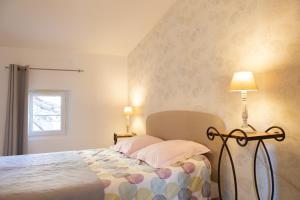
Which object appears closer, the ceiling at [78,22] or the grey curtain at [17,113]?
the ceiling at [78,22]

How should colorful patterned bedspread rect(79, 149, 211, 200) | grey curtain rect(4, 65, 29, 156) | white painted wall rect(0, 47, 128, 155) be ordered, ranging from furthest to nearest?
white painted wall rect(0, 47, 128, 155) → grey curtain rect(4, 65, 29, 156) → colorful patterned bedspread rect(79, 149, 211, 200)

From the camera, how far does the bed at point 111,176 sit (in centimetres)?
170

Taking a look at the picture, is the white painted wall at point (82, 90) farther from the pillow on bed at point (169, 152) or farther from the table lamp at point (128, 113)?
the pillow on bed at point (169, 152)

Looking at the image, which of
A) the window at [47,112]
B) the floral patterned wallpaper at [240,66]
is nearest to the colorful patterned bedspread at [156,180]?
the floral patterned wallpaper at [240,66]

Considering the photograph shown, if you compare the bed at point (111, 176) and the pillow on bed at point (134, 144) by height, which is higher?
the pillow on bed at point (134, 144)

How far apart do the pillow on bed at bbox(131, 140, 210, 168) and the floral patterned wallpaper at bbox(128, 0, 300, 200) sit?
345 mm

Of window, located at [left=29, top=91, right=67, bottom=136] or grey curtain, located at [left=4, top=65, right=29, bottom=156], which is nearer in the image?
grey curtain, located at [left=4, top=65, right=29, bottom=156]

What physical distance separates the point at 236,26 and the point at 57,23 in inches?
99.3

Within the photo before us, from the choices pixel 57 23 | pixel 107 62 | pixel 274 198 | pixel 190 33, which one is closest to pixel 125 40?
pixel 107 62

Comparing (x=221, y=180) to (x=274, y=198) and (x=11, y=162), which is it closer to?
(x=274, y=198)

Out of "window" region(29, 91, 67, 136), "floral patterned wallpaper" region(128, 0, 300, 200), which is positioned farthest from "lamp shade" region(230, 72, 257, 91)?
"window" region(29, 91, 67, 136)

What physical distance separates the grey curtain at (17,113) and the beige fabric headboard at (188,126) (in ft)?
6.78

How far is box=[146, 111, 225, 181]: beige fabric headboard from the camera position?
232 centimetres

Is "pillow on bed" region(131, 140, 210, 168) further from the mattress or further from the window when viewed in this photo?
the window
